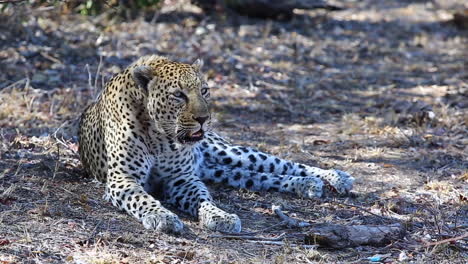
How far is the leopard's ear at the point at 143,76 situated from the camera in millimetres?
6770

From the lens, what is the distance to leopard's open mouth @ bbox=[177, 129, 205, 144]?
6.62 meters

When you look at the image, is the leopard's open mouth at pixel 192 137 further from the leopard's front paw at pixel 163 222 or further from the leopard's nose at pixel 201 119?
the leopard's front paw at pixel 163 222

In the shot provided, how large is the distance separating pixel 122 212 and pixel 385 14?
11.4 meters

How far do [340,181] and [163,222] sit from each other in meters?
2.12

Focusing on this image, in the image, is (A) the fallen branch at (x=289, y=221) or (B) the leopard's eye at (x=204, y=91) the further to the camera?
(B) the leopard's eye at (x=204, y=91)

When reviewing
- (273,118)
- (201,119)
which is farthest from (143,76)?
(273,118)

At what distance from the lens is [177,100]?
6.65 metres

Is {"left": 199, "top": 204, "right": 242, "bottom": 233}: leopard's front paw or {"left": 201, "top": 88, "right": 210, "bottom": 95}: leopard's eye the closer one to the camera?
{"left": 199, "top": 204, "right": 242, "bottom": 233}: leopard's front paw

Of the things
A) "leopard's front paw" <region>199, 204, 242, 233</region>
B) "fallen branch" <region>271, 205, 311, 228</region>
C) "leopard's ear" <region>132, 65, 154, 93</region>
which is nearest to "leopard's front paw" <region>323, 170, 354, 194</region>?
"fallen branch" <region>271, 205, 311, 228</region>

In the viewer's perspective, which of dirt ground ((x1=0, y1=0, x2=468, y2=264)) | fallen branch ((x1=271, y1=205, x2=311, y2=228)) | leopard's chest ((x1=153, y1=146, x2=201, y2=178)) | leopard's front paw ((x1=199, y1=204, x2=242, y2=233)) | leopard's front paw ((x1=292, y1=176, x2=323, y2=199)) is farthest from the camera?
leopard's front paw ((x1=292, y1=176, x2=323, y2=199))

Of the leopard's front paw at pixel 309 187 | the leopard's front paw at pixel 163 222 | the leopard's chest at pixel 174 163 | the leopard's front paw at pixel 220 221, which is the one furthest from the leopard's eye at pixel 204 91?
the leopard's front paw at pixel 309 187

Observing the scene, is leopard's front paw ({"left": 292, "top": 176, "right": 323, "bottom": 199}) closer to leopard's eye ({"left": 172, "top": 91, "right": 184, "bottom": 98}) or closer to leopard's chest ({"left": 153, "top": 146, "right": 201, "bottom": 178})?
leopard's chest ({"left": 153, "top": 146, "right": 201, "bottom": 178})

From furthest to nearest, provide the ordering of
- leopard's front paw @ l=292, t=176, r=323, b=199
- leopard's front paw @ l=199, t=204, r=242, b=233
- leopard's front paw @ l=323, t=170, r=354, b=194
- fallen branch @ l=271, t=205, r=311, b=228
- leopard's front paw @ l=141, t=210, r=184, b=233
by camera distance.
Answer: leopard's front paw @ l=323, t=170, r=354, b=194 < leopard's front paw @ l=292, t=176, r=323, b=199 < fallen branch @ l=271, t=205, r=311, b=228 < leopard's front paw @ l=199, t=204, r=242, b=233 < leopard's front paw @ l=141, t=210, r=184, b=233

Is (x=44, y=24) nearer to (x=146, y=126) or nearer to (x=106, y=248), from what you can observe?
(x=146, y=126)
